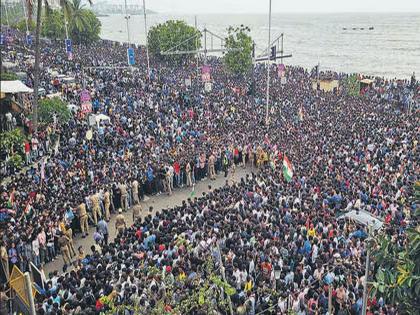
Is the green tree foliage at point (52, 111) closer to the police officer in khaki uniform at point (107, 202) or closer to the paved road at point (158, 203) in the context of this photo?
the paved road at point (158, 203)

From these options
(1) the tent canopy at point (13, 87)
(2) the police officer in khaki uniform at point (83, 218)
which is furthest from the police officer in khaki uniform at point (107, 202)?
(1) the tent canopy at point (13, 87)

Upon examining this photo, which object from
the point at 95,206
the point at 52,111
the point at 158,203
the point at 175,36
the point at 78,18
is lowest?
the point at 158,203

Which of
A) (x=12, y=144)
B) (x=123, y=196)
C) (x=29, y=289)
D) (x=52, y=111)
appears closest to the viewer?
(x=29, y=289)

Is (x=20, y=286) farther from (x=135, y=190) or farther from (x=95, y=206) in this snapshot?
(x=135, y=190)

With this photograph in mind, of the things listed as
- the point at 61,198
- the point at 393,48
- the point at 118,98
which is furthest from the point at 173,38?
the point at 393,48

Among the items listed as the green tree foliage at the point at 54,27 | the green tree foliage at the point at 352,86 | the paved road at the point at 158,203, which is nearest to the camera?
the paved road at the point at 158,203

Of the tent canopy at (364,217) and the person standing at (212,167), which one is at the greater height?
the tent canopy at (364,217)

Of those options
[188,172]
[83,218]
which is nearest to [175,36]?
[188,172]

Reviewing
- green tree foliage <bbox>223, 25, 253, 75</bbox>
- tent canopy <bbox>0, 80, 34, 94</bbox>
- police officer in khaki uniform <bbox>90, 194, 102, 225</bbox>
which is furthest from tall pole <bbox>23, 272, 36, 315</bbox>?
green tree foliage <bbox>223, 25, 253, 75</bbox>
